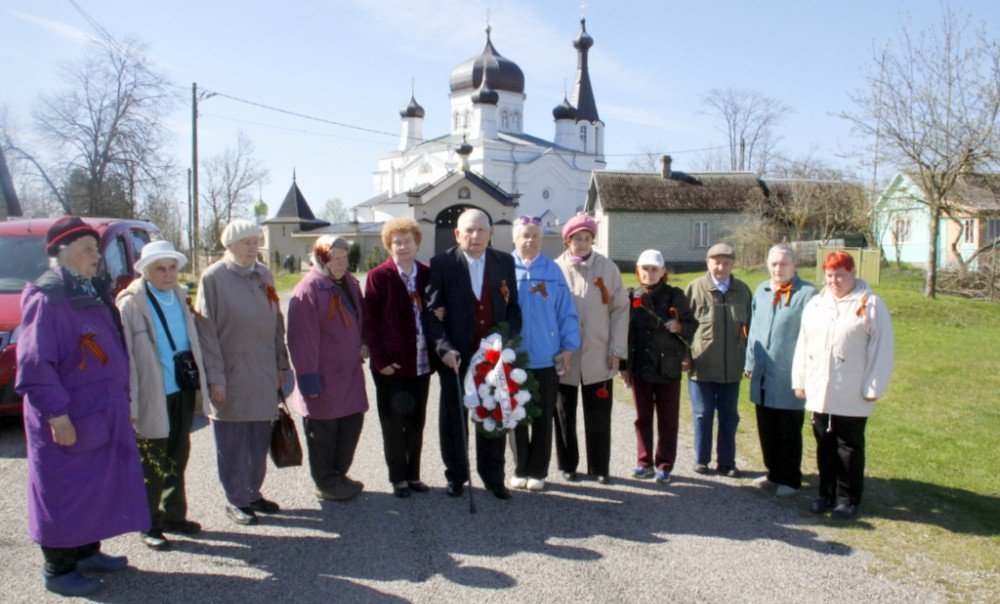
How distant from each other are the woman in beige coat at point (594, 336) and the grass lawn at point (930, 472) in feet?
3.78

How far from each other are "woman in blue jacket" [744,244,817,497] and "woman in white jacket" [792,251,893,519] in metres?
0.32

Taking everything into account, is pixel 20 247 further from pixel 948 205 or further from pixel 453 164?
pixel 453 164

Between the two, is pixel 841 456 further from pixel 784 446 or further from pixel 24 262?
pixel 24 262

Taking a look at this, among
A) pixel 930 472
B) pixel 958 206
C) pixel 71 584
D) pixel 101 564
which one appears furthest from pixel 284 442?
pixel 958 206

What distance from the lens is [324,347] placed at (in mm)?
5309

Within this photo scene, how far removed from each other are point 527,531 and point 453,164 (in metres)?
60.7

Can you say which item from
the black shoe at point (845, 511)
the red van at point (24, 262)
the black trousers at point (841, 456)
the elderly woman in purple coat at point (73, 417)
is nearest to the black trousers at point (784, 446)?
the black trousers at point (841, 456)

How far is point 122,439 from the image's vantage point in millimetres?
4109

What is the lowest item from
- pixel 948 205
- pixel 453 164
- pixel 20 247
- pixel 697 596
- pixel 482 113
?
pixel 697 596

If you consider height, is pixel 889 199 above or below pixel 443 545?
above

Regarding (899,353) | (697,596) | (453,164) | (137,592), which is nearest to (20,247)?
→ (137,592)

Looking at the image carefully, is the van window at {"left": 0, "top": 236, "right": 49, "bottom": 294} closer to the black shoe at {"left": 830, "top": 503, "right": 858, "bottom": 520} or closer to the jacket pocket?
the jacket pocket

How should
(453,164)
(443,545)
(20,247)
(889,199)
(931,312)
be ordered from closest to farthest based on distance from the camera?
(443,545) → (20,247) → (931,312) → (889,199) → (453,164)

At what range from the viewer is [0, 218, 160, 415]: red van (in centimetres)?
684
